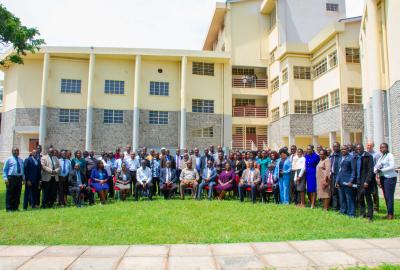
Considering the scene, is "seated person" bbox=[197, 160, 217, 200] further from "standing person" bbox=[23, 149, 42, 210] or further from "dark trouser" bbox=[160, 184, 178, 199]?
"standing person" bbox=[23, 149, 42, 210]

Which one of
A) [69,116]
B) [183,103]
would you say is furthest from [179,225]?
[69,116]

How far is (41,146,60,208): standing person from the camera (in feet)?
33.5

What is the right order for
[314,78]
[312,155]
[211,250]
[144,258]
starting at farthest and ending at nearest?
[314,78] → [312,155] → [211,250] → [144,258]

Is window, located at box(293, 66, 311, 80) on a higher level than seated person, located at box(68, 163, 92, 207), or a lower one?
higher

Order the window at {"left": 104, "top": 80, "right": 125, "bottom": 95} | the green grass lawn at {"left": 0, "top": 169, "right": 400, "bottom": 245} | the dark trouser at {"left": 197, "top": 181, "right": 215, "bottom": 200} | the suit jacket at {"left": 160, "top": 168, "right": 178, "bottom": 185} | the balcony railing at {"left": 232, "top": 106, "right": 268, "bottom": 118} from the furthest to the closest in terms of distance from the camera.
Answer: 1. the balcony railing at {"left": 232, "top": 106, "right": 268, "bottom": 118}
2. the window at {"left": 104, "top": 80, "right": 125, "bottom": 95}
3. the suit jacket at {"left": 160, "top": 168, "right": 178, "bottom": 185}
4. the dark trouser at {"left": 197, "top": 181, "right": 215, "bottom": 200}
5. the green grass lawn at {"left": 0, "top": 169, "right": 400, "bottom": 245}

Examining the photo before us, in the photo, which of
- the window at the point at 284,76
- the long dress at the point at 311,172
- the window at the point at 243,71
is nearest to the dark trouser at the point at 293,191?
the long dress at the point at 311,172

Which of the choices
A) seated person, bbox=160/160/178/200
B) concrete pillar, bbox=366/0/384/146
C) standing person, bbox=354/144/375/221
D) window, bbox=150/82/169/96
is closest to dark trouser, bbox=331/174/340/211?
standing person, bbox=354/144/375/221

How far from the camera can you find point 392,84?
1430cm

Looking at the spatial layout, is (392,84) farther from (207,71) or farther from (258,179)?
(207,71)

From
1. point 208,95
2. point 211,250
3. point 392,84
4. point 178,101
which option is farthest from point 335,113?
point 211,250

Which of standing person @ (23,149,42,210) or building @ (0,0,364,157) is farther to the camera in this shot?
building @ (0,0,364,157)

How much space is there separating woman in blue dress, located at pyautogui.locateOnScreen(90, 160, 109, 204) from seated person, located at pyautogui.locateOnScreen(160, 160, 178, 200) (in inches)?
76.6

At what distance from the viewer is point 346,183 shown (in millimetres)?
8336

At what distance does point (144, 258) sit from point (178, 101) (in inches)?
915
